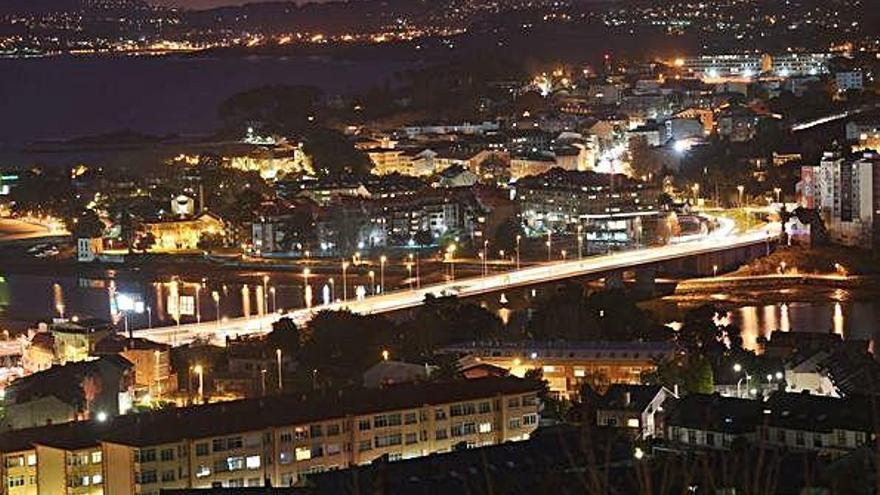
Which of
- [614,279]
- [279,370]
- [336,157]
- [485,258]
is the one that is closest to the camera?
[279,370]

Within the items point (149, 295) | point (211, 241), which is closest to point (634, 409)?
point (149, 295)

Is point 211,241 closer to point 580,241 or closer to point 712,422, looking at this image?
point 580,241

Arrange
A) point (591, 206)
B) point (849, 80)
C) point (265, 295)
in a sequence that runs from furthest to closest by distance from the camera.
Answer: point (849, 80)
point (591, 206)
point (265, 295)

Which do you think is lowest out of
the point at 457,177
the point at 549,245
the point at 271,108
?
the point at 549,245

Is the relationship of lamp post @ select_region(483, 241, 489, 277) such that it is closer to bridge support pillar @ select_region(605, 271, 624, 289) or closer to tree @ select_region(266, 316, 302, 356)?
bridge support pillar @ select_region(605, 271, 624, 289)

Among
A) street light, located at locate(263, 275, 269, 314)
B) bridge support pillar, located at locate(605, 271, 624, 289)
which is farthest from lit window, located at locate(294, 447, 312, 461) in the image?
bridge support pillar, located at locate(605, 271, 624, 289)

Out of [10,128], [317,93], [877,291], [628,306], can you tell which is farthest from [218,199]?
[10,128]

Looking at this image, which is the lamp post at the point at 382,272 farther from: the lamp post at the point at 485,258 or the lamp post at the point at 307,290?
the lamp post at the point at 485,258

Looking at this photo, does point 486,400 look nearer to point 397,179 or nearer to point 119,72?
point 397,179
